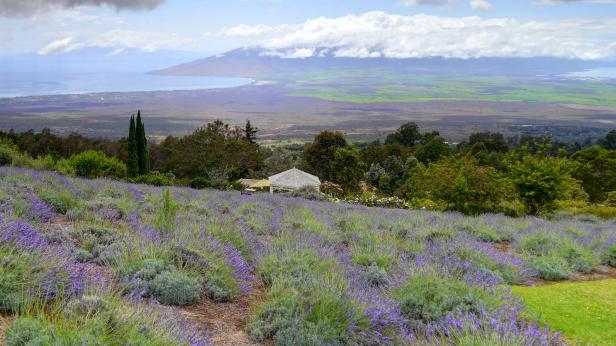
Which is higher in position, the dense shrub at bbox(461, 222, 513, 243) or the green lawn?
the green lawn

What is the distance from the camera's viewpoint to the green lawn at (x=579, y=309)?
16.0ft

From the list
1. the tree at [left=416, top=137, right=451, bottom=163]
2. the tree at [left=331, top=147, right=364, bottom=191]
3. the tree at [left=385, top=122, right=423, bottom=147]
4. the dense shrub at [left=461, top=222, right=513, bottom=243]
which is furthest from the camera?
the tree at [left=385, top=122, right=423, bottom=147]

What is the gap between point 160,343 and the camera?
11.3 feet

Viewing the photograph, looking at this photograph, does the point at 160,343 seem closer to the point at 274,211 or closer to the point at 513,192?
the point at 274,211

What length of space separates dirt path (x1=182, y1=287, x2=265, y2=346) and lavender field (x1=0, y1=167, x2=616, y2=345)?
0.9 inches

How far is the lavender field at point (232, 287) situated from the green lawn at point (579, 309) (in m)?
0.33

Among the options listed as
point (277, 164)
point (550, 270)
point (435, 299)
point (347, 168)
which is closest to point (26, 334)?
point (435, 299)

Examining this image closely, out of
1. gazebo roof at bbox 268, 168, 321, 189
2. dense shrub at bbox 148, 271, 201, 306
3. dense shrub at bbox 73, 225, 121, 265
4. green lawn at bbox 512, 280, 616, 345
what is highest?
dense shrub at bbox 73, 225, 121, 265

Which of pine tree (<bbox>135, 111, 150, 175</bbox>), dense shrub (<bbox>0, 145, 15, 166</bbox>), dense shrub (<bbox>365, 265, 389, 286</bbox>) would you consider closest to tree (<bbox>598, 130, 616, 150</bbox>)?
pine tree (<bbox>135, 111, 150, 175</bbox>)

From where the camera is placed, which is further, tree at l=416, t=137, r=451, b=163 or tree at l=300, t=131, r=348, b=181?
tree at l=416, t=137, r=451, b=163

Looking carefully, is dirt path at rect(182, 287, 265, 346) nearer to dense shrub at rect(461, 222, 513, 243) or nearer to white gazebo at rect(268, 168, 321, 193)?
dense shrub at rect(461, 222, 513, 243)

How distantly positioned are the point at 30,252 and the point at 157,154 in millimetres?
72088

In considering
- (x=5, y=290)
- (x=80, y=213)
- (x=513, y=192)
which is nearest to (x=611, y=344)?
(x=5, y=290)

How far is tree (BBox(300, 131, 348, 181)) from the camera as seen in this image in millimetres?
59375
